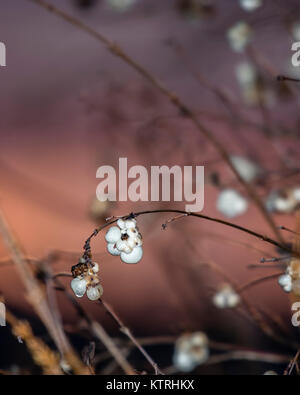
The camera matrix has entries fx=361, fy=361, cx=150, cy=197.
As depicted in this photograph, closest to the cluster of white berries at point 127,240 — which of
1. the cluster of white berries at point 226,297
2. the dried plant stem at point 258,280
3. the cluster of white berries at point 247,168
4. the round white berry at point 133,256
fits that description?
the round white berry at point 133,256

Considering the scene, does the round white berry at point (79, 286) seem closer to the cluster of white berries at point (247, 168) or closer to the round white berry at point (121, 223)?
the round white berry at point (121, 223)

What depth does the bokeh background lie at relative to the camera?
71 cm

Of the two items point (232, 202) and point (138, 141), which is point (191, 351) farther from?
point (138, 141)

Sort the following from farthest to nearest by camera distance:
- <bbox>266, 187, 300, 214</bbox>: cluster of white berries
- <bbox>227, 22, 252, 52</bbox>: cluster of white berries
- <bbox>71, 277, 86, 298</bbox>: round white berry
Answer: <bbox>227, 22, 252, 52</bbox>: cluster of white berries → <bbox>266, 187, 300, 214</bbox>: cluster of white berries → <bbox>71, 277, 86, 298</bbox>: round white berry

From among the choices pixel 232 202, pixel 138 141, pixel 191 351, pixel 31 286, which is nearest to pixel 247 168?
pixel 232 202

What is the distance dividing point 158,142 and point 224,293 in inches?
12.3

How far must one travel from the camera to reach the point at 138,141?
0.73m

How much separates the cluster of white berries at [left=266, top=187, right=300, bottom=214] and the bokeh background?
172 millimetres

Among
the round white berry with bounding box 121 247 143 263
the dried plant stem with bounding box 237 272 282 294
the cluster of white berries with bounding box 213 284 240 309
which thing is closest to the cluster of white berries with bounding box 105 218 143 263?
the round white berry with bounding box 121 247 143 263

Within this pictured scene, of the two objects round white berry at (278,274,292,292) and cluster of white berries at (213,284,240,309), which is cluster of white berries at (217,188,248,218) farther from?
round white berry at (278,274,292,292)

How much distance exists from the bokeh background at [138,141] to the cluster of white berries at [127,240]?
1.20 feet

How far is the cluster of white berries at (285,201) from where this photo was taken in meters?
0.50

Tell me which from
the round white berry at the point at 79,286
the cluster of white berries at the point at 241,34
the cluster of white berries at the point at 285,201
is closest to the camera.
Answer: the round white berry at the point at 79,286

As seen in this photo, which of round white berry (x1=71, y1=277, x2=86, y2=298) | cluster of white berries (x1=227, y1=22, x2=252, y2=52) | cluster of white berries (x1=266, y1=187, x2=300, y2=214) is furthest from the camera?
cluster of white berries (x1=227, y1=22, x2=252, y2=52)
